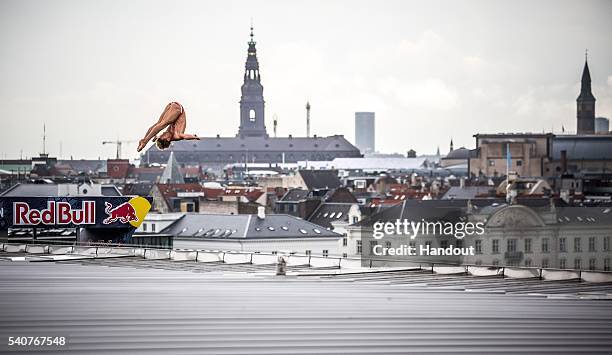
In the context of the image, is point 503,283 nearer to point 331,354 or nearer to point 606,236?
point 331,354

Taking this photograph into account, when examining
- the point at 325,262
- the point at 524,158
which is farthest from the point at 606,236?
the point at 524,158

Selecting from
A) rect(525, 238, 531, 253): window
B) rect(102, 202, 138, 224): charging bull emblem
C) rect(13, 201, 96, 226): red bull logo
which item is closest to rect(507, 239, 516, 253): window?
rect(525, 238, 531, 253): window

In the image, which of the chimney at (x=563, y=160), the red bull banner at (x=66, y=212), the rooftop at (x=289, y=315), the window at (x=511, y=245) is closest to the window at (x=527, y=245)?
the window at (x=511, y=245)

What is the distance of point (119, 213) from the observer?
42.3m

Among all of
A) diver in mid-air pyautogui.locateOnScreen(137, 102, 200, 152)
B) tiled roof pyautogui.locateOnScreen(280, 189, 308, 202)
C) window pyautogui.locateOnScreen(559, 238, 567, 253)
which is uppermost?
diver in mid-air pyautogui.locateOnScreen(137, 102, 200, 152)

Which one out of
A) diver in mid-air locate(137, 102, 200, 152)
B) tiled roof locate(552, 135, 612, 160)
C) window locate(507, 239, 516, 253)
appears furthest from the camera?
tiled roof locate(552, 135, 612, 160)

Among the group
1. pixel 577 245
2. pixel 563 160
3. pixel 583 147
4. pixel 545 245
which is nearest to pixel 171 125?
pixel 545 245

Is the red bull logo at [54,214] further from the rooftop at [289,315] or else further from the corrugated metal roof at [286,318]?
the corrugated metal roof at [286,318]

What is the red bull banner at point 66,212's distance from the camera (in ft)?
136

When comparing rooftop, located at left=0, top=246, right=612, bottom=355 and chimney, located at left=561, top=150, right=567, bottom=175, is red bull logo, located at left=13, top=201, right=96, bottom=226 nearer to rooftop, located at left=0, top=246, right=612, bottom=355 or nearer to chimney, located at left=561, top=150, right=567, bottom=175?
rooftop, located at left=0, top=246, right=612, bottom=355

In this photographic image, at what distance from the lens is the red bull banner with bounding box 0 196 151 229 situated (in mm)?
41438

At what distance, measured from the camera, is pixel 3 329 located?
47.2 ft

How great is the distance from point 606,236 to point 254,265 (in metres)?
40.6

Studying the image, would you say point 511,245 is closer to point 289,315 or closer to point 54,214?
point 54,214
